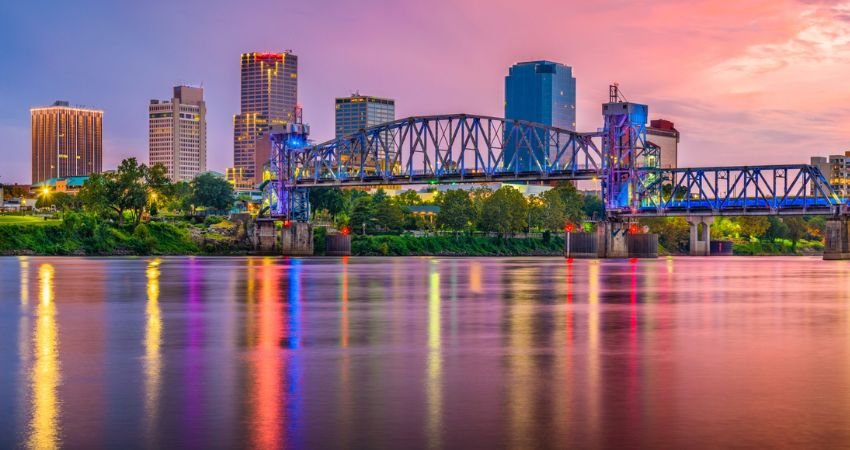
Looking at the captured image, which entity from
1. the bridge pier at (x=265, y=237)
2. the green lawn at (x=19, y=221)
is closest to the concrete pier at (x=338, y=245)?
the bridge pier at (x=265, y=237)

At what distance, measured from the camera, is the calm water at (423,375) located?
16.7 metres

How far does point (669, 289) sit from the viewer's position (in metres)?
60.4

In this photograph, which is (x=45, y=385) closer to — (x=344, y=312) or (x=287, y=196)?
(x=344, y=312)

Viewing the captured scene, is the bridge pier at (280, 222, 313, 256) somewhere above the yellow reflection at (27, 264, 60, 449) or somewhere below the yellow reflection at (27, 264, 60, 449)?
above

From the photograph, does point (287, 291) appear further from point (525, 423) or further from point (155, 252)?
point (155, 252)

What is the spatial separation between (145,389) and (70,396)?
147 centimetres

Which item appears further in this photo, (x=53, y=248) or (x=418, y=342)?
(x=53, y=248)

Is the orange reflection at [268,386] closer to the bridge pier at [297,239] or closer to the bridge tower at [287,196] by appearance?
the bridge pier at [297,239]

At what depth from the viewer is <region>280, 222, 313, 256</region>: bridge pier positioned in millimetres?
186250

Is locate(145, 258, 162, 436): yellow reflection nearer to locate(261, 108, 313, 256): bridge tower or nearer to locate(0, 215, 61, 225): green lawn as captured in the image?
locate(0, 215, 61, 225): green lawn

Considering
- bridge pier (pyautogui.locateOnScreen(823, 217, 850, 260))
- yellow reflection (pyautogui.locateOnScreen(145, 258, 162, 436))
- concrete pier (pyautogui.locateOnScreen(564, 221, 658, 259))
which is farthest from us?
concrete pier (pyautogui.locateOnScreen(564, 221, 658, 259))

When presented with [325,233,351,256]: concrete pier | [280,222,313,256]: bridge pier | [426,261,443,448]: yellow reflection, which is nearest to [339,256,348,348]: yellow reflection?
[426,261,443,448]: yellow reflection

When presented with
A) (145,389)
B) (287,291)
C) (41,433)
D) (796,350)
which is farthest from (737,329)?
(287,291)

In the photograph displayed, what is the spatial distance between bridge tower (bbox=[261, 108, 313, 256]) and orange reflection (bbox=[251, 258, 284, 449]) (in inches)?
5908
